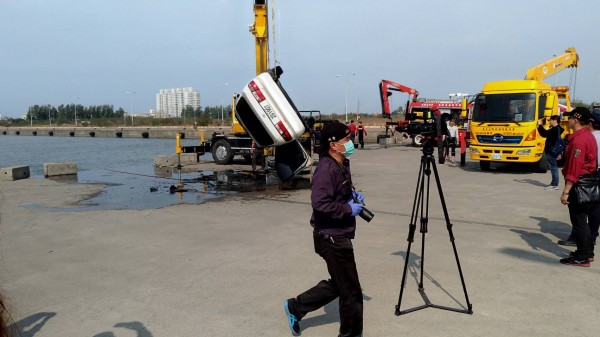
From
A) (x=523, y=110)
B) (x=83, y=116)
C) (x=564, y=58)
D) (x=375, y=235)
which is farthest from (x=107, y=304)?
(x=83, y=116)

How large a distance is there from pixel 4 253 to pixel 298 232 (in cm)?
424

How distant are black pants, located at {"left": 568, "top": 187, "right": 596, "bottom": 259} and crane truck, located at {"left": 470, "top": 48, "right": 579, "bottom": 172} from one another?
8994mm

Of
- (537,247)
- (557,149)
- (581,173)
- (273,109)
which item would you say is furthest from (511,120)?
(581,173)

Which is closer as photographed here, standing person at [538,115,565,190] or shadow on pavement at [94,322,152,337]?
shadow on pavement at [94,322,152,337]

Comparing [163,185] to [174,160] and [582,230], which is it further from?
[582,230]

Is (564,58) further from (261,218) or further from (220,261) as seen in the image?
(220,261)

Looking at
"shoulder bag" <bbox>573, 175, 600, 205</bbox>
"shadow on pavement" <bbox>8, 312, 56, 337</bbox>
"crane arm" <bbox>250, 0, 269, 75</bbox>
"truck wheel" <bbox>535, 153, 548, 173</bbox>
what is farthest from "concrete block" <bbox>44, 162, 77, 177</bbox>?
"truck wheel" <bbox>535, 153, 548, 173</bbox>

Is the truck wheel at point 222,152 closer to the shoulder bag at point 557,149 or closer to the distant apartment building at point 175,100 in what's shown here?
the shoulder bag at point 557,149

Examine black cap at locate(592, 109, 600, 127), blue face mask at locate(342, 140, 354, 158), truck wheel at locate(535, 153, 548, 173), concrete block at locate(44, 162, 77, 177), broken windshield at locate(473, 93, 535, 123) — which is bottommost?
concrete block at locate(44, 162, 77, 177)

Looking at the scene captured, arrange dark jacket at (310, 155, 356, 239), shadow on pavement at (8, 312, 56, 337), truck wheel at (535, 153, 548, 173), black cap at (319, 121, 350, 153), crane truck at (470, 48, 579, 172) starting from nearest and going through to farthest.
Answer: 1. dark jacket at (310, 155, 356, 239)
2. black cap at (319, 121, 350, 153)
3. shadow on pavement at (8, 312, 56, 337)
4. crane truck at (470, 48, 579, 172)
5. truck wheel at (535, 153, 548, 173)

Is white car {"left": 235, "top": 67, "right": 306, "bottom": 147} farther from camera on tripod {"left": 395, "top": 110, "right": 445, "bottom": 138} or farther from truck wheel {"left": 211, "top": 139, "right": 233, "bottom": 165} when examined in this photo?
truck wheel {"left": 211, "top": 139, "right": 233, "bottom": 165}

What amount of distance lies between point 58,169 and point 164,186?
546cm

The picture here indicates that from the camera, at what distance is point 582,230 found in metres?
5.50

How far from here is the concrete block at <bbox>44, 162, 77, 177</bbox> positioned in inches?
615
